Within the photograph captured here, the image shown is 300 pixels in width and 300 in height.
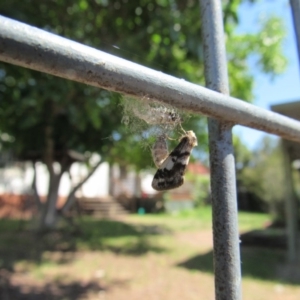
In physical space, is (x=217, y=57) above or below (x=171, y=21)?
below

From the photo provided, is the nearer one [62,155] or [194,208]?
[62,155]

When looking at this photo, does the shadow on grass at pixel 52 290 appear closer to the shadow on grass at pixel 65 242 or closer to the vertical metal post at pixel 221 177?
the shadow on grass at pixel 65 242

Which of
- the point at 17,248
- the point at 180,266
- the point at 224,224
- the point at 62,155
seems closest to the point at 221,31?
the point at 224,224

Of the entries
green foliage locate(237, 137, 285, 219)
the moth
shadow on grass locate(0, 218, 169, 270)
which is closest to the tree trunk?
shadow on grass locate(0, 218, 169, 270)

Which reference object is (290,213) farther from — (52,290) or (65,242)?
(65,242)

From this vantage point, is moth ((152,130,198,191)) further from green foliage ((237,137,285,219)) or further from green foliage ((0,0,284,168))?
green foliage ((237,137,285,219))

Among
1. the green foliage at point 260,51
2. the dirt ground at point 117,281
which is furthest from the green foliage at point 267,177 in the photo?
the dirt ground at point 117,281

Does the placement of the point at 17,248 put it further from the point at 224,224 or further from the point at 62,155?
the point at 224,224
